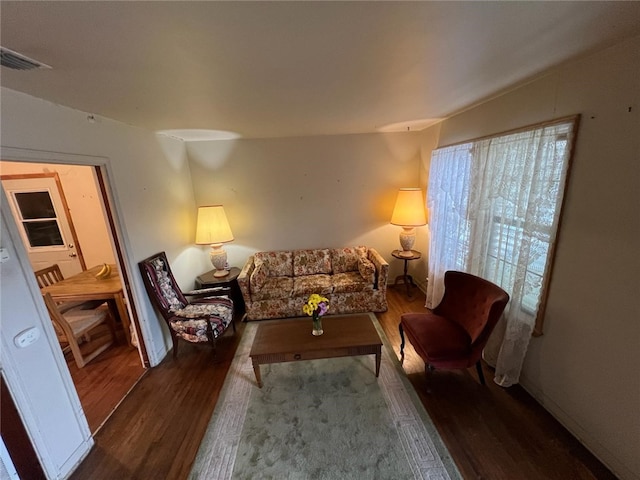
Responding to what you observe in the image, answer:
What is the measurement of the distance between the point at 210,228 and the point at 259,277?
0.95m

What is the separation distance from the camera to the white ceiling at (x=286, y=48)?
93cm

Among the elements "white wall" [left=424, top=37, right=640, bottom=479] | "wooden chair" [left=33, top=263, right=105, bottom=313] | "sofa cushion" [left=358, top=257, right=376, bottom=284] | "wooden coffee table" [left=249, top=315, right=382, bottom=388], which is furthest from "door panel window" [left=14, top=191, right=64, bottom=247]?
"white wall" [left=424, top=37, right=640, bottom=479]

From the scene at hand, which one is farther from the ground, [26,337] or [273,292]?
[26,337]

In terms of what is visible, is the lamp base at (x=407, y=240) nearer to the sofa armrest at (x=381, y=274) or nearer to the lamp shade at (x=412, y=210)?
the lamp shade at (x=412, y=210)

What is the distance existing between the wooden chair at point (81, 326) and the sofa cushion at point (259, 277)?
1623 millimetres

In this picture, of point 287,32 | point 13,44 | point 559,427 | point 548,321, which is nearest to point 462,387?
point 559,427

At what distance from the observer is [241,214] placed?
13.0 feet

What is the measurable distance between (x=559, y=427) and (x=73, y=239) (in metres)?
5.60

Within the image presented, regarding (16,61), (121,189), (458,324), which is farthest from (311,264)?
(16,61)

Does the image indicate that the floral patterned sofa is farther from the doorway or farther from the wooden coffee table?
the doorway

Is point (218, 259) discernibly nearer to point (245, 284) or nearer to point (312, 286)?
point (245, 284)

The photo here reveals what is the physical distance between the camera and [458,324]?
7.76 feet

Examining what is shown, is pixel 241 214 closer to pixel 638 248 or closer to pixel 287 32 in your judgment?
pixel 287 32

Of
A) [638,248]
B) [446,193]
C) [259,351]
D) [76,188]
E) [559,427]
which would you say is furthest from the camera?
[76,188]
